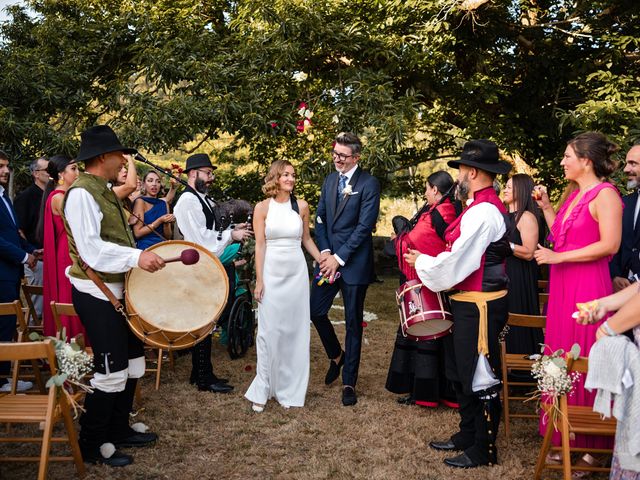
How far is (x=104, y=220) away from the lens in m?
3.81

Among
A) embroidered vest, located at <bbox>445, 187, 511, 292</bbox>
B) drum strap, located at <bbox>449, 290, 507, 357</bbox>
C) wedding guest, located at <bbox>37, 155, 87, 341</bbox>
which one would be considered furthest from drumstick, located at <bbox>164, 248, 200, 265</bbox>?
wedding guest, located at <bbox>37, 155, 87, 341</bbox>

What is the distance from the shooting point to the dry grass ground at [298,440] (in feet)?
12.8

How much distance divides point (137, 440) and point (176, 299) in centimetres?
112

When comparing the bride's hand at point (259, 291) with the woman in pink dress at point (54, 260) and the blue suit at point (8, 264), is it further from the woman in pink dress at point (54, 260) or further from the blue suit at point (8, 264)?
the blue suit at point (8, 264)

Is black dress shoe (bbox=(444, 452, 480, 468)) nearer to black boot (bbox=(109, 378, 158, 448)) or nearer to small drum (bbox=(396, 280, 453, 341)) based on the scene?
small drum (bbox=(396, 280, 453, 341))

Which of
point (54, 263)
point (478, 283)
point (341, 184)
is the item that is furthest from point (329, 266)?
point (54, 263)

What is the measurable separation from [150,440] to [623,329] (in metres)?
3.23

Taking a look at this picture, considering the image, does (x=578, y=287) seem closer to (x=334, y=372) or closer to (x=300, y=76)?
(x=334, y=372)

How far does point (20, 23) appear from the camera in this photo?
413 inches

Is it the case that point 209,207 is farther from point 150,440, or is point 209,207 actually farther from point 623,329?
point 623,329

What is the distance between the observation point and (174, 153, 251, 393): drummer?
5.45m

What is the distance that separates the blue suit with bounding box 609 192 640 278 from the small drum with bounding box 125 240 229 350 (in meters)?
3.02

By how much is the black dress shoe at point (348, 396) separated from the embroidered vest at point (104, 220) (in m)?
2.32

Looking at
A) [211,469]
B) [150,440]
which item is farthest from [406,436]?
[150,440]
